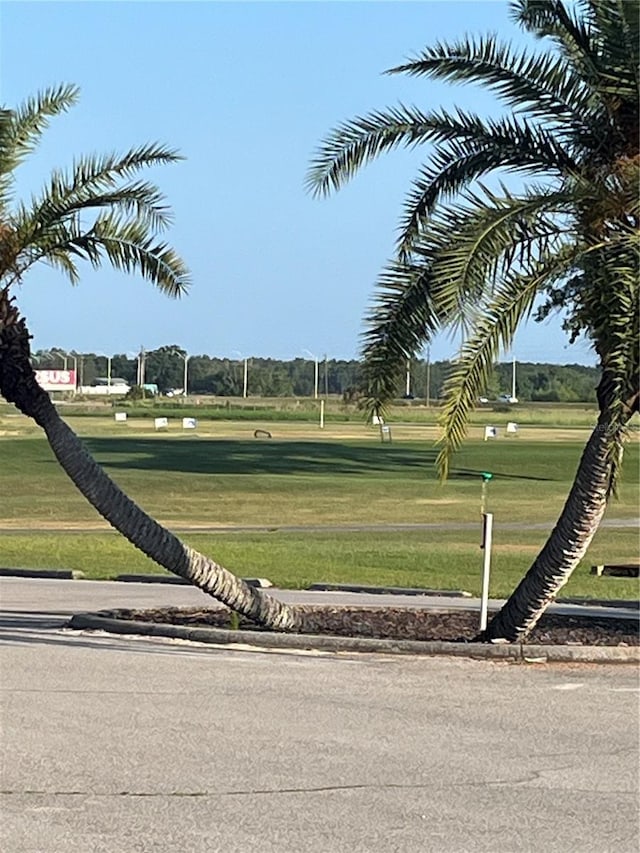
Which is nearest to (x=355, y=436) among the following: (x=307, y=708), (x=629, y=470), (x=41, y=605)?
(x=629, y=470)

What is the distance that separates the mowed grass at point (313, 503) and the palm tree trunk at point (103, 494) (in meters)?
6.45

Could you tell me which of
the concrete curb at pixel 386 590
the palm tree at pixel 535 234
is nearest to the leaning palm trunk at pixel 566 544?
the palm tree at pixel 535 234

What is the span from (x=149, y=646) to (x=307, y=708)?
3333 millimetres

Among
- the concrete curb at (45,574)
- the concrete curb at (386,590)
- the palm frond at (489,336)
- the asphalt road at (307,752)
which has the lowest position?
the concrete curb at (45,574)

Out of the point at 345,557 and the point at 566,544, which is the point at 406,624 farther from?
the point at 345,557

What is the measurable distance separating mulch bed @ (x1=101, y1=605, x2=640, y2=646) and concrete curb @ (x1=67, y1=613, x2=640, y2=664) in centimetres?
45

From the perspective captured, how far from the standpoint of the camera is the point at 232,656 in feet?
A: 42.8

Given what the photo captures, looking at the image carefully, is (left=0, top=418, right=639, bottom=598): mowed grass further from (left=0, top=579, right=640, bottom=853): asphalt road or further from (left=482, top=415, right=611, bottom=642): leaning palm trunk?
(left=0, top=579, right=640, bottom=853): asphalt road

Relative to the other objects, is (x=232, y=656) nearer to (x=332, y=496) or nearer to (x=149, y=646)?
(x=149, y=646)

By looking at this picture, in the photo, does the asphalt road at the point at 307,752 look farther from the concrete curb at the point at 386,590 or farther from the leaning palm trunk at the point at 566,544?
the concrete curb at the point at 386,590

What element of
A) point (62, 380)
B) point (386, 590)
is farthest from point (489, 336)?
point (62, 380)

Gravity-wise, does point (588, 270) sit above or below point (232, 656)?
above

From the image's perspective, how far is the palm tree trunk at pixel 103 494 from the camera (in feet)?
45.2

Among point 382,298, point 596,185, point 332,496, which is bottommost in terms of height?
point 332,496
